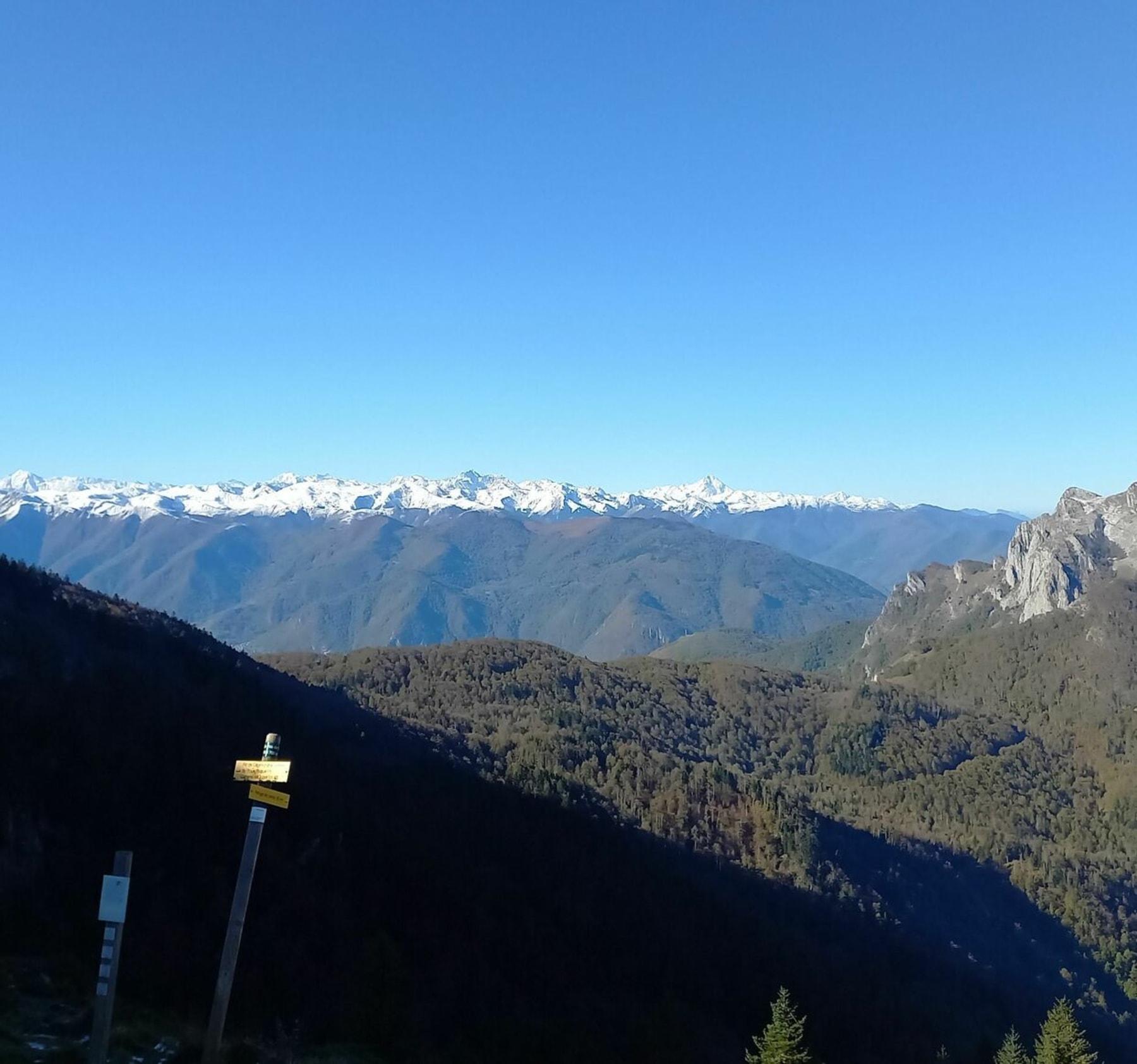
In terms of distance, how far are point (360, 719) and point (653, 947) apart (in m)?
77.5

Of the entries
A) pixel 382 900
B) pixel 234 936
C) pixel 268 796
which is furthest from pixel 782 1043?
pixel 268 796

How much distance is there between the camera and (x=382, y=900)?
142ft

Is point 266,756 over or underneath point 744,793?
over

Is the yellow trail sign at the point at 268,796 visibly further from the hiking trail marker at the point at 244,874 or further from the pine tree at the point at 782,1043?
the pine tree at the point at 782,1043

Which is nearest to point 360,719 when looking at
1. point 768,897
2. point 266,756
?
point 768,897

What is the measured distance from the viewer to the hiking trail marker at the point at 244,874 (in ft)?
55.4

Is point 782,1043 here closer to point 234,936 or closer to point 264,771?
point 234,936

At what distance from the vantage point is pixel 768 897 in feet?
388

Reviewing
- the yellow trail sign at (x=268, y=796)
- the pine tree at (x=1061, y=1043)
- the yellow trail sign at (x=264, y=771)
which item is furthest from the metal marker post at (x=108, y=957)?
the pine tree at (x=1061, y=1043)

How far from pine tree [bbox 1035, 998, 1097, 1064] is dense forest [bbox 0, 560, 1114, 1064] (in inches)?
533

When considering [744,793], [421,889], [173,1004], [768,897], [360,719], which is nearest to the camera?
[173,1004]

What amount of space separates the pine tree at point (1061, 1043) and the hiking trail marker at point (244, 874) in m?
41.9

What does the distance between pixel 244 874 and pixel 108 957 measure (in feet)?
8.63

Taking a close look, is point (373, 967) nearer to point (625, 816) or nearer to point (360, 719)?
point (360, 719)
